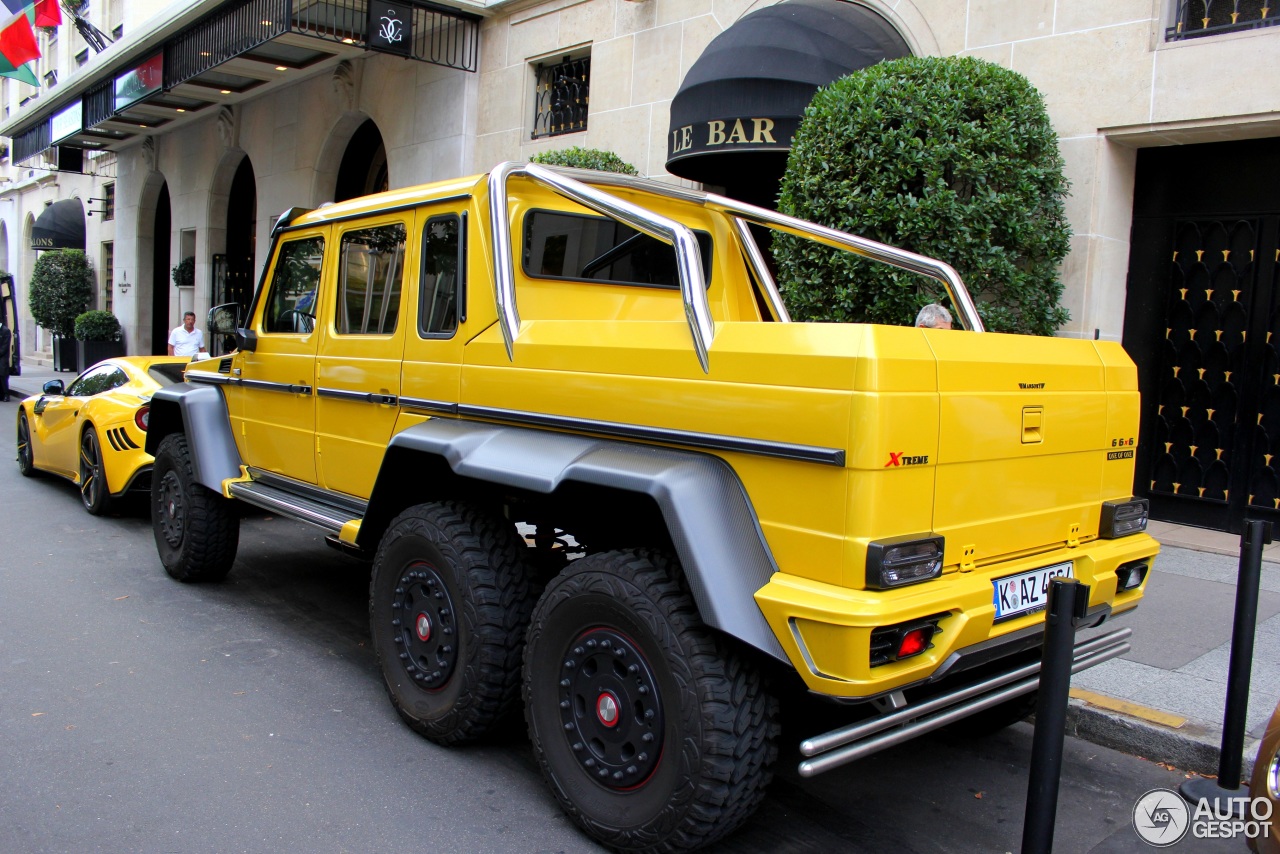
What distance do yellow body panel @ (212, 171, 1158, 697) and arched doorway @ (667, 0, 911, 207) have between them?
14.4 feet

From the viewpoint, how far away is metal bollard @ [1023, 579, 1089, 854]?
8.43ft

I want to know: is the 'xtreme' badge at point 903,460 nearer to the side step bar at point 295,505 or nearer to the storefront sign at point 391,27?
the side step bar at point 295,505

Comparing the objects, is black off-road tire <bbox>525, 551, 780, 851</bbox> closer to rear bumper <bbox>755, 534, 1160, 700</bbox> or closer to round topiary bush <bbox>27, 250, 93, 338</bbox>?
rear bumper <bbox>755, 534, 1160, 700</bbox>

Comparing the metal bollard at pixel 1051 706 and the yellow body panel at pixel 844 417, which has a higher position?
the yellow body panel at pixel 844 417

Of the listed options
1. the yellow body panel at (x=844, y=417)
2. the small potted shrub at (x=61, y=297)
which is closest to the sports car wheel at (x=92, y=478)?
the yellow body panel at (x=844, y=417)

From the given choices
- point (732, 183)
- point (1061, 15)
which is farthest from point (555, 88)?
point (1061, 15)

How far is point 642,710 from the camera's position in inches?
121

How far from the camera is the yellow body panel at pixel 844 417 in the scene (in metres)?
2.68

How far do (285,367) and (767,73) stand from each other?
5.02m

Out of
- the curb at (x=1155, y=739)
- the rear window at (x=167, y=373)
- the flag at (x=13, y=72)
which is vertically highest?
the flag at (x=13, y=72)

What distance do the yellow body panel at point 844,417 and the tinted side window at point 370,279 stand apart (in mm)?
136

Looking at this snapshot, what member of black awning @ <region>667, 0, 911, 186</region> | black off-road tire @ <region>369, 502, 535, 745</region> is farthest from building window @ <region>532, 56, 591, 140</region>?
black off-road tire @ <region>369, 502, 535, 745</region>

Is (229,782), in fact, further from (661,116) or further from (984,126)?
(661,116)

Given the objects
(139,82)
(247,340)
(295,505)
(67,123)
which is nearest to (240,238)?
(67,123)
